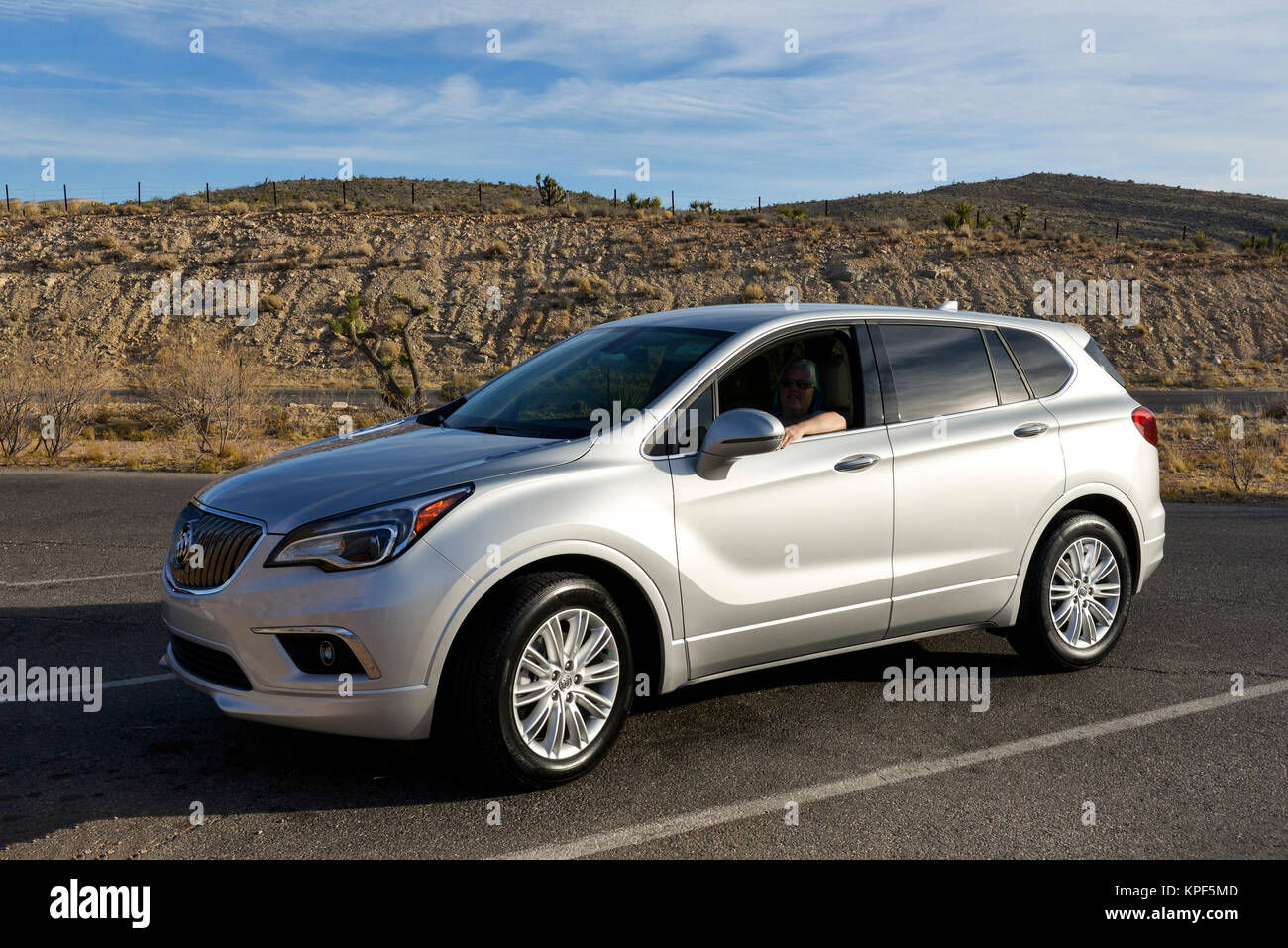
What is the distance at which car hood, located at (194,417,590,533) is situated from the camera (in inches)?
168

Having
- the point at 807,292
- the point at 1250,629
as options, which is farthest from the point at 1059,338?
the point at 807,292

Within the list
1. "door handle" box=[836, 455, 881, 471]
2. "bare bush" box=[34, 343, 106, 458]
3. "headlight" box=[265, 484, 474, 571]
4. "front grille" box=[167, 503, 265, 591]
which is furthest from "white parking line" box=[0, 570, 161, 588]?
"bare bush" box=[34, 343, 106, 458]

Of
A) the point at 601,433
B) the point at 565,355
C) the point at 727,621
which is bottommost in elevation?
the point at 727,621

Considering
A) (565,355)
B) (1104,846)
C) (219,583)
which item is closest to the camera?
(1104,846)

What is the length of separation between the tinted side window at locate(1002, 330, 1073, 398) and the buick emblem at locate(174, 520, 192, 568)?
416 cm

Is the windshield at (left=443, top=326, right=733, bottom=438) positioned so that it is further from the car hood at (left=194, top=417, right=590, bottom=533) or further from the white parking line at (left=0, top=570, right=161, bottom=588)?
the white parking line at (left=0, top=570, right=161, bottom=588)

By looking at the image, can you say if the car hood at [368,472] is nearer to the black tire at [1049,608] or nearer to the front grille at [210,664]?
the front grille at [210,664]

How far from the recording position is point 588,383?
5.36 meters

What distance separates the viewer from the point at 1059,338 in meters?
6.31

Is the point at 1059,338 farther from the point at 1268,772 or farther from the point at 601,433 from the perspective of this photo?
the point at 601,433

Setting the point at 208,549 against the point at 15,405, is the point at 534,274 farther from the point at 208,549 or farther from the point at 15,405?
the point at 208,549

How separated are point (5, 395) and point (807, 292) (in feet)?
120

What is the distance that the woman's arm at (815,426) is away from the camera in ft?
16.7

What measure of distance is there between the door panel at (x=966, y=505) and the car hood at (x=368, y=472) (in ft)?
5.56
